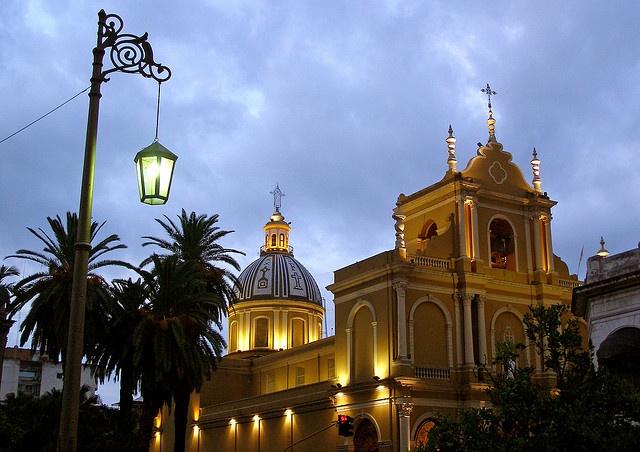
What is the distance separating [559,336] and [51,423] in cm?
2765

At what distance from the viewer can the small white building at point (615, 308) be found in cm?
1992

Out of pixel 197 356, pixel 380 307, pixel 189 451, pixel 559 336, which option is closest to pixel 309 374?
pixel 189 451

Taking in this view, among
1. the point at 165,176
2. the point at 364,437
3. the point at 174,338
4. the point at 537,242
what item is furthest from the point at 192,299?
the point at 165,176

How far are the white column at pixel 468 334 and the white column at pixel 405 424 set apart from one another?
14.8 feet

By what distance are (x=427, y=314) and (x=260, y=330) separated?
28455 mm

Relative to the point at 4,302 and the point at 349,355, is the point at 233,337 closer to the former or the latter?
the point at 349,355

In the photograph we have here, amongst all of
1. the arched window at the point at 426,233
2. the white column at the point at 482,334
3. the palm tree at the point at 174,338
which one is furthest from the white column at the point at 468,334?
the palm tree at the point at 174,338

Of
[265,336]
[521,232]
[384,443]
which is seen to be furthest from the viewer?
[265,336]

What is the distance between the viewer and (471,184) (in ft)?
157

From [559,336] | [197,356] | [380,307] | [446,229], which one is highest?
[446,229]

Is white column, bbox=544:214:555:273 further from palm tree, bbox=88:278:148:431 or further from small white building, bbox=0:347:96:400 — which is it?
small white building, bbox=0:347:96:400

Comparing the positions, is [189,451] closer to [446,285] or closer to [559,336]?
[446,285]

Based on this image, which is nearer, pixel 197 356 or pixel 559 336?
pixel 559 336

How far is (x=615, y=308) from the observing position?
21.2 metres
